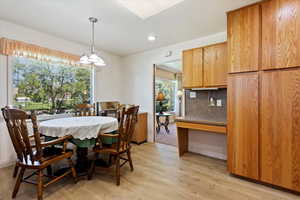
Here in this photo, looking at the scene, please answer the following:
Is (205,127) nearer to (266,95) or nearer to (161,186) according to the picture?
(266,95)

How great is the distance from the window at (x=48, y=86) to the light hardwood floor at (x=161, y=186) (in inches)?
47.6

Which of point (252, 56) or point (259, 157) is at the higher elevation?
point (252, 56)

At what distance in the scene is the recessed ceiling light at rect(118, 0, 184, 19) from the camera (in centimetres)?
198

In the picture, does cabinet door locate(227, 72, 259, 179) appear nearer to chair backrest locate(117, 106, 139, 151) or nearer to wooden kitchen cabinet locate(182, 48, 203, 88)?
wooden kitchen cabinet locate(182, 48, 203, 88)

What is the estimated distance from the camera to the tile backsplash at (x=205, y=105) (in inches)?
114

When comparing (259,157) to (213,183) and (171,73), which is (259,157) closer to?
(213,183)

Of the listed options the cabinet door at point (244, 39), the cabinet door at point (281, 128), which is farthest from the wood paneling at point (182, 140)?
the cabinet door at point (244, 39)

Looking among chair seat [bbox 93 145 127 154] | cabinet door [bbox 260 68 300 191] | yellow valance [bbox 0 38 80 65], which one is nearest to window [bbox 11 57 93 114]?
yellow valance [bbox 0 38 80 65]

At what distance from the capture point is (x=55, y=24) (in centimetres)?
264

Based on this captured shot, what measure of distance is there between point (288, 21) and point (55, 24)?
11.2ft

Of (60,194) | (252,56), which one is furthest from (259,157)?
(60,194)

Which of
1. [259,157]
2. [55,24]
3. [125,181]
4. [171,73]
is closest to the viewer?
[259,157]

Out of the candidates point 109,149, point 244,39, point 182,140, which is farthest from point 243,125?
point 109,149

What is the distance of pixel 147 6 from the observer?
81.0 inches
